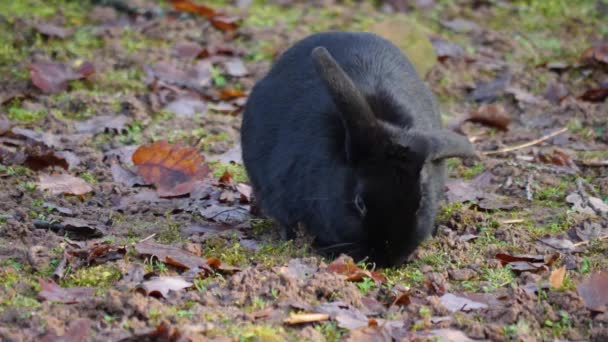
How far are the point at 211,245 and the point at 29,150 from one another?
1619 mm

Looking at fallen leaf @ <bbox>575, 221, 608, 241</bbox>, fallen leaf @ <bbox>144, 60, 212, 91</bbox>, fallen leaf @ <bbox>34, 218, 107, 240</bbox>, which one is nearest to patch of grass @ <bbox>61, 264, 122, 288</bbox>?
fallen leaf @ <bbox>34, 218, 107, 240</bbox>

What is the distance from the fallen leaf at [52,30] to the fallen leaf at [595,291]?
15.9 feet

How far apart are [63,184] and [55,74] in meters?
1.84

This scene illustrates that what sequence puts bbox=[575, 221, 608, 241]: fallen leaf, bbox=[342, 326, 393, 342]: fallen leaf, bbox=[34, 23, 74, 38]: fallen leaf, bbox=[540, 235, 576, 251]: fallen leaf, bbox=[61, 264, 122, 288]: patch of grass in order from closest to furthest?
Result: bbox=[342, 326, 393, 342]: fallen leaf, bbox=[61, 264, 122, 288]: patch of grass, bbox=[540, 235, 576, 251]: fallen leaf, bbox=[575, 221, 608, 241]: fallen leaf, bbox=[34, 23, 74, 38]: fallen leaf

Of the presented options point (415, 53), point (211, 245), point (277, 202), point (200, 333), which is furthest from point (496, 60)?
point (200, 333)

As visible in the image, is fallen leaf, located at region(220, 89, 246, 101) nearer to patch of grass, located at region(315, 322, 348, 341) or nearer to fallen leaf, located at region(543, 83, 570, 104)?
fallen leaf, located at region(543, 83, 570, 104)

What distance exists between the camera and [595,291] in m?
3.77

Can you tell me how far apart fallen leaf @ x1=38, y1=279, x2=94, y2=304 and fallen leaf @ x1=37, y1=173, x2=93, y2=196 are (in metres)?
1.35

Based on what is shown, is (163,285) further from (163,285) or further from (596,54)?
(596,54)

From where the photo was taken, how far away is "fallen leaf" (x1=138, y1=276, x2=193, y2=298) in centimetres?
368

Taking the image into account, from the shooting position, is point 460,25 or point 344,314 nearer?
point 344,314

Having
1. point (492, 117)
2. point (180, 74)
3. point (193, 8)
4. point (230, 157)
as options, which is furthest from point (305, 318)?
point (193, 8)

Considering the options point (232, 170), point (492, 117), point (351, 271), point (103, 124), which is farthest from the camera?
point (492, 117)

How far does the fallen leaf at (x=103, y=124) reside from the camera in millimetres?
6164
